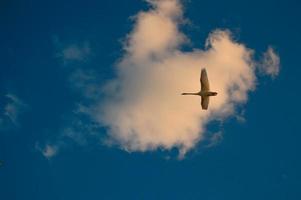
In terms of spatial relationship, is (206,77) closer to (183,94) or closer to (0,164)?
(183,94)

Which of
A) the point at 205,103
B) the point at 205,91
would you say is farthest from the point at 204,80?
the point at 205,103

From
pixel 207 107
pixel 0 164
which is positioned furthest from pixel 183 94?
pixel 0 164

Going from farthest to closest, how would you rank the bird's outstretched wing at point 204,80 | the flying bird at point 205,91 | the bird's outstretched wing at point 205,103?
the bird's outstretched wing at point 205,103, the flying bird at point 205,91, the bird's outstretched wing at point 204,80

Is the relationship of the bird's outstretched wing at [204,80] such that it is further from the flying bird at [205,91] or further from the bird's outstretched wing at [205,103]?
the bird's outstretched wing at [205,103]

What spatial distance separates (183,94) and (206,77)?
7597 mm

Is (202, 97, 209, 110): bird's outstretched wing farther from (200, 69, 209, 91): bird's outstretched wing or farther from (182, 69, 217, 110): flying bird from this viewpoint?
(200, 69, 209, 91): bird's outstretched wing

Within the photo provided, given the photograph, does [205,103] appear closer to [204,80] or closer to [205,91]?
[205,91]

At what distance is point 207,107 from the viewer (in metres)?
194

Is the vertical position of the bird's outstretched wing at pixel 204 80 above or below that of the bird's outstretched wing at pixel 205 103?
above

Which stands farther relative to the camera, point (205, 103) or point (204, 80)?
point (205, 103)

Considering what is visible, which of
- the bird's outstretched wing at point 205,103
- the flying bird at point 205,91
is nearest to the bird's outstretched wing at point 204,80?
the flying bird at point 205,91

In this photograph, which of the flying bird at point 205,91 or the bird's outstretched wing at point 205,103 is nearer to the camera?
the flying bird at point 205,91

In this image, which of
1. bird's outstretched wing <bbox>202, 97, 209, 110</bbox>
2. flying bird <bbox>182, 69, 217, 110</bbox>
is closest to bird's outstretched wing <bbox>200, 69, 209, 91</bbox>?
flying bird <bbox>182, 69, 217, 110</bbox>

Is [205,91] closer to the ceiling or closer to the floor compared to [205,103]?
closer to the ceiling
